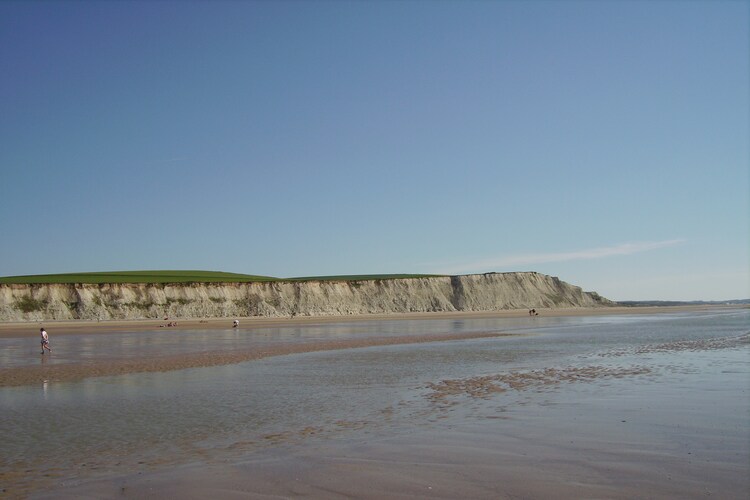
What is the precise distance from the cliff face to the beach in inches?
2235

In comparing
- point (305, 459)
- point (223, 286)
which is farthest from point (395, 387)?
point (223, 286)

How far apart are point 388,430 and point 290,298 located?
78.2 m

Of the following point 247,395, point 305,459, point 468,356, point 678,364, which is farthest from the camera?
point 468,356

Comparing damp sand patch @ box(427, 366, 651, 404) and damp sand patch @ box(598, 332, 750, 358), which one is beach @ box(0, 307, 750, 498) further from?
damp sand patch @ box(598, 332, 750, 358)

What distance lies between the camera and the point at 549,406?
36.7 ft

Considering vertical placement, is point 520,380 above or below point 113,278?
below

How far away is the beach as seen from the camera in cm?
651

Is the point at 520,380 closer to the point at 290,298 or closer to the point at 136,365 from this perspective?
the point at 136,365

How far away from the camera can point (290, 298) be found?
8650 centimetres

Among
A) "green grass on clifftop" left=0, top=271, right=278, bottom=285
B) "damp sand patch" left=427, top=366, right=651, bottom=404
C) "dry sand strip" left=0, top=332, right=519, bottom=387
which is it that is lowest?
"dry sand strip" left=0, top=332, right=519, bottom=387

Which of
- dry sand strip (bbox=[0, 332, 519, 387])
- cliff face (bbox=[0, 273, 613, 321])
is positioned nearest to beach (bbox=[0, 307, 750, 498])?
dry sand strip (bbox=[0, 332, 519, 387])

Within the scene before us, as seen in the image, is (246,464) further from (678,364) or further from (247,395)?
(678,364)

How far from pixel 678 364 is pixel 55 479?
17.0 metres

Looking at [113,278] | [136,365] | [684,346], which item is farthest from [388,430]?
[113,278]
